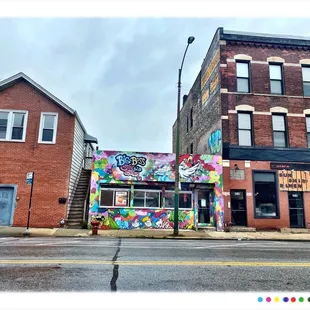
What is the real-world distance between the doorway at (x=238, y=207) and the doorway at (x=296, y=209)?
2.87 m

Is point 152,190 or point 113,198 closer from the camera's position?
point 113,198

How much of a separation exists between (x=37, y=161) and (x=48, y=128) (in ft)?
7.04

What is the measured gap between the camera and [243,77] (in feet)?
63.0

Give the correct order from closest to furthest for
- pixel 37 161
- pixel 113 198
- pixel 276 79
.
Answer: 1. pixel 37 161
2. pixel 113 198
3. pixel 276 79

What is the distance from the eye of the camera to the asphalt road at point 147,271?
5301mm

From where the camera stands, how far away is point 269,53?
63.6ft

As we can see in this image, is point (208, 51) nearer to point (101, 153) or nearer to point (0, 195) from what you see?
point (101, 153)

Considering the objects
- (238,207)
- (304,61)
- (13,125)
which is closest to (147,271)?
(238,207)

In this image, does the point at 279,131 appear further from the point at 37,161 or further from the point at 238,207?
the point at 37,161

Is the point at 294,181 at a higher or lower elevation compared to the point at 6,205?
higher

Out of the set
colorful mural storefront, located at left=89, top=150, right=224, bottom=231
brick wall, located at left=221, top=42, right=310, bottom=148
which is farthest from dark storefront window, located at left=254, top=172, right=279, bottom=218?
colorful mural storefront, located at left=89, top=150, right=224, bottom=231

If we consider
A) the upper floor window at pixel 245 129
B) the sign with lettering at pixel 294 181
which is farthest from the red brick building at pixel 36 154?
the sign with lettering at pixel 294 181

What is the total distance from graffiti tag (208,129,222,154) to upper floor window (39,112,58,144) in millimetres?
10302

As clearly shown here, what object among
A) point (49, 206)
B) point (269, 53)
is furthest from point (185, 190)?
point (269, 53)
